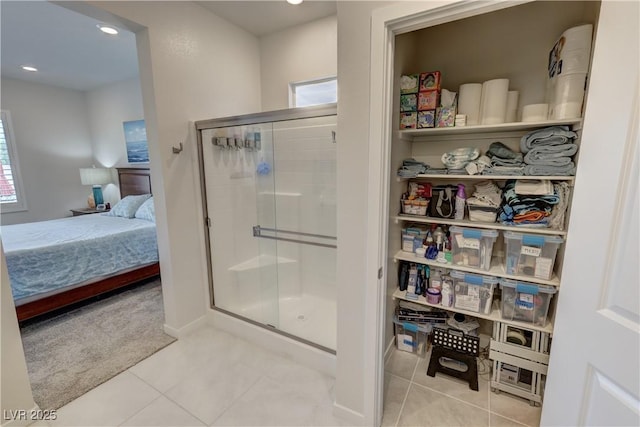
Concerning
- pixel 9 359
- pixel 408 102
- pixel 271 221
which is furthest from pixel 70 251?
pixel 408 102

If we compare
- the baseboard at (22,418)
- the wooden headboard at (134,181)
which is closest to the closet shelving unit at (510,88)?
the baseboard at (22,418)

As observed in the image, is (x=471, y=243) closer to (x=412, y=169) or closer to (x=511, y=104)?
(x=412, y=169)

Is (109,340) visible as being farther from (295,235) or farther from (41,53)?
(41,53)

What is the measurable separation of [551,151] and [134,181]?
4923mm

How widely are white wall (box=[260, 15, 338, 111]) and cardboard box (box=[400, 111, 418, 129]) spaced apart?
1174 millimetres

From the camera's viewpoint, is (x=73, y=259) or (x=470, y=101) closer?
(x=470, y=101)

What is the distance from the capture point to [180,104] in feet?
7.01

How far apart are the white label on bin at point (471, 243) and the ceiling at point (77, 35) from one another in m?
2.12

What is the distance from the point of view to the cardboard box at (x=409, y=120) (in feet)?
5.54

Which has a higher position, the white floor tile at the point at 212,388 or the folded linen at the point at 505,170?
the folded linen at the point at 505,170

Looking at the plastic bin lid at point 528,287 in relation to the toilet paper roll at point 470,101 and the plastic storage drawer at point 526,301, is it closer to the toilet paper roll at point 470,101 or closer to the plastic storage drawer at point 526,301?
the plastic storage drawer at point 526,301

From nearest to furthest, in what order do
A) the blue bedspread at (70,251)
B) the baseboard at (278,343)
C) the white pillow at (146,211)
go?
the baseboard at (278,343) < the blue bedspread at (70,251) < the white pillow at (146,211)

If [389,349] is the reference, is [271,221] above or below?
above

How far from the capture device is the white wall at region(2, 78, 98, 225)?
162 inches
